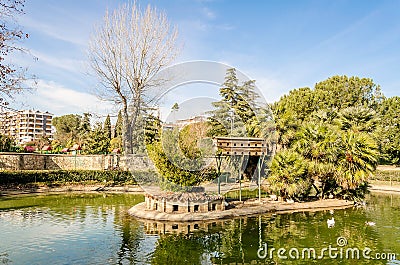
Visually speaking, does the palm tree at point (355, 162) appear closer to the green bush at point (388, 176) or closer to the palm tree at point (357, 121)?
the palm tree at point (357, 121)

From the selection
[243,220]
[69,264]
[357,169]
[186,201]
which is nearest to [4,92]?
[69,264]

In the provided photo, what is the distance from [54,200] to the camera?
1745 centimetres

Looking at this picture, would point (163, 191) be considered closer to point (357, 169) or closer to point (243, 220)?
point (243, 220)

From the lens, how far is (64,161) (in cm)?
2800

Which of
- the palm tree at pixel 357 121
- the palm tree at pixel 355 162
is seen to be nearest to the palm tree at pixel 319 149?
the palm tree at pixel 355 162

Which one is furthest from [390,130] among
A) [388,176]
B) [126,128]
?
[126,128]

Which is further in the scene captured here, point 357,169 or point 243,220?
point 357,169

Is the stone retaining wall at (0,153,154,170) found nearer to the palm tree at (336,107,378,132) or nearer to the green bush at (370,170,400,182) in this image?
the palm tree at (336,107,378,132)

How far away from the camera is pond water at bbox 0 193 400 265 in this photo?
8.00 metres

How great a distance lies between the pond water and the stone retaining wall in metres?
12.4

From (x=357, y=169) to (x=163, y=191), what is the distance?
29.4ft

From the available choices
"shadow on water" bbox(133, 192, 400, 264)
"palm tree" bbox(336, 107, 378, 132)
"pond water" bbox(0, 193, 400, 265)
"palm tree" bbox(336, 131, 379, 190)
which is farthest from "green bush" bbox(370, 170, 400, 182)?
"shadow on water" bbox(133, 192, 400, 264)

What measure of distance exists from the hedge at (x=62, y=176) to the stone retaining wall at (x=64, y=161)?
1.88 m

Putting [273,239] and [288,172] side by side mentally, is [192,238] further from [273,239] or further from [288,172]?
[288,172]
